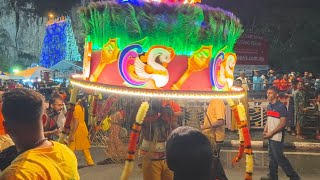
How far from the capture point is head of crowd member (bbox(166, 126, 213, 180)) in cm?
227

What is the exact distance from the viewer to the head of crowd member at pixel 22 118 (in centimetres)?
234

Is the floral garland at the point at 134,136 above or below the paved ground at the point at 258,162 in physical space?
above

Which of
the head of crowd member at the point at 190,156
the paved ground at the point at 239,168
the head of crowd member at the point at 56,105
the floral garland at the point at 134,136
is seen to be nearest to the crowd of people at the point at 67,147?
the head of crowd member at the point at 190,156

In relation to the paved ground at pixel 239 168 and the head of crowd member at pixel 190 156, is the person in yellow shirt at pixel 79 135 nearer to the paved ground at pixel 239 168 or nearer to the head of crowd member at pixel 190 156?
the paved ground at pixel 239 168

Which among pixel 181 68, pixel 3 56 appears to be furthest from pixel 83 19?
pixel 3 56

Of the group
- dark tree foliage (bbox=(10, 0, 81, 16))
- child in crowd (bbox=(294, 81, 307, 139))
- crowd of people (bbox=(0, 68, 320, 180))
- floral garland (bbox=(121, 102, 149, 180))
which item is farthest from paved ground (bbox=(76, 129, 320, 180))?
dark tree foliage (bbox=(10, 0, 81, 16))

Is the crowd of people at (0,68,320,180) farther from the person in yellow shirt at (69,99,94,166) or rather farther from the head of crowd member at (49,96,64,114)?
the person in yellow shirt at (69,99,94,166)

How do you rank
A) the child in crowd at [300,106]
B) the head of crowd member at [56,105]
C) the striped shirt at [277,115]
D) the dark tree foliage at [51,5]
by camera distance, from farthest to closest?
the dark tree foliage at [51,5], the child in crowd at [300,106], the head of crowd member at [56,105], the striped shirt at [277,115]

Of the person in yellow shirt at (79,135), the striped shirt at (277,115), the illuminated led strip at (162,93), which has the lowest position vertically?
the person in yellow shirt at (79,135)

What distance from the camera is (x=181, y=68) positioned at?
396 centimetres

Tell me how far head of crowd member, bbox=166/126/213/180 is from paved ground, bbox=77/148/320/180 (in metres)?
5.49

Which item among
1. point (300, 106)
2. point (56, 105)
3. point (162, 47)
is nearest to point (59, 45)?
point (300, 106)

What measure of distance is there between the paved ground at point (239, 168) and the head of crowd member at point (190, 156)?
5.49m

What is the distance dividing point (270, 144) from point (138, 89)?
4.33 m
